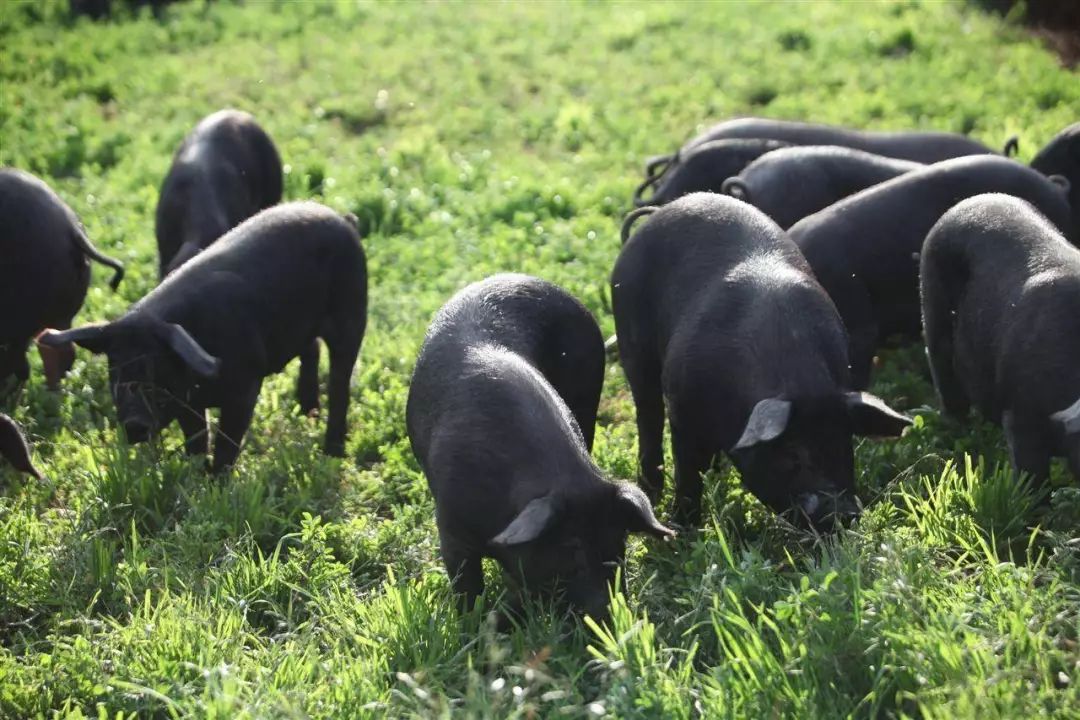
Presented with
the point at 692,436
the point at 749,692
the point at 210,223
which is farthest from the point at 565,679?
the point at 210,223

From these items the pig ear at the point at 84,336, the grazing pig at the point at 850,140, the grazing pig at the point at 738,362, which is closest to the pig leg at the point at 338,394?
the pig ear at the point at 84,336

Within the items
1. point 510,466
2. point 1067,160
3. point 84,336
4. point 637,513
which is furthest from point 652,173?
point 637,513

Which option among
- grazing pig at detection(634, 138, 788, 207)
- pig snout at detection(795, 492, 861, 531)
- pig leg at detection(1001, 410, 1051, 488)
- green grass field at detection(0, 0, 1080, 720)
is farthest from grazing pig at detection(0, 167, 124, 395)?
pig leg at detection(1001, 410, 1051, 488)

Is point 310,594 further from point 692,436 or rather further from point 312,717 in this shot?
point 692,436

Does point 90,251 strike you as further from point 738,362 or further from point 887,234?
point 887,234

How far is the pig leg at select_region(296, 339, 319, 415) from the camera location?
279 inches

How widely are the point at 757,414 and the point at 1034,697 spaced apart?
4.78 feet

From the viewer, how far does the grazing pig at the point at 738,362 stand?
4719mm

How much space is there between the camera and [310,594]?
4801mm

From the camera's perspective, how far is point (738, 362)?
4.95m

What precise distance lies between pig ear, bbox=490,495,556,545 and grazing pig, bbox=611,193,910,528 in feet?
2.83

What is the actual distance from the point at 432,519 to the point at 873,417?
1.98 m

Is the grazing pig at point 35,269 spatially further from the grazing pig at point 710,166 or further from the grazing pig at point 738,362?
the grazing pig at point 710,166

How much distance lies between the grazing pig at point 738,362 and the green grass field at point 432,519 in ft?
0.84
